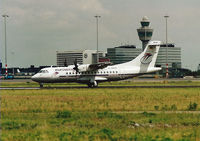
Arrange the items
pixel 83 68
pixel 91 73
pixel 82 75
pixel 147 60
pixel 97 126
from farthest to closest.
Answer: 1. pixel 147 60
2. pixel 91 73
3. pixel 82 75
4. pixel 83 68
5. pixel 97 126

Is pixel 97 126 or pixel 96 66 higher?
pixel 96 66

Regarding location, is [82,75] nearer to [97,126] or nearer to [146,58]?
[146,58]

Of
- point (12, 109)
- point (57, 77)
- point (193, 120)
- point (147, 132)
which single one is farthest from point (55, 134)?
point (57, 77)

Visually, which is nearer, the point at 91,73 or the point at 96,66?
the point at 96,66

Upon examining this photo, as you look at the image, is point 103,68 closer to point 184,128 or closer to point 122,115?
point 122,115

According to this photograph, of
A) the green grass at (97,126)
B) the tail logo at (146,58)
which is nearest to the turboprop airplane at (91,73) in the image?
the tail logo at (146,58)

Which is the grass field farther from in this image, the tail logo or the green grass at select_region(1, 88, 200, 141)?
the tail logo

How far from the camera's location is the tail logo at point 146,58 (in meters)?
66.0

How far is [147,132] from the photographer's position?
18531mm

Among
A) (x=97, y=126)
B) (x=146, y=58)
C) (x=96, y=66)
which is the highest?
(x=146, y=58)

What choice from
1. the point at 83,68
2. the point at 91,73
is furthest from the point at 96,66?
the point at 83,68

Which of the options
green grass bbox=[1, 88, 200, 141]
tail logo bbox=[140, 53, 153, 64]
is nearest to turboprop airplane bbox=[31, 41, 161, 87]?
tail logo bbox=[140, 53, 153, 64]

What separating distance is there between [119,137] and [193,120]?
727 cm

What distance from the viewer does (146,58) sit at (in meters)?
66.2
